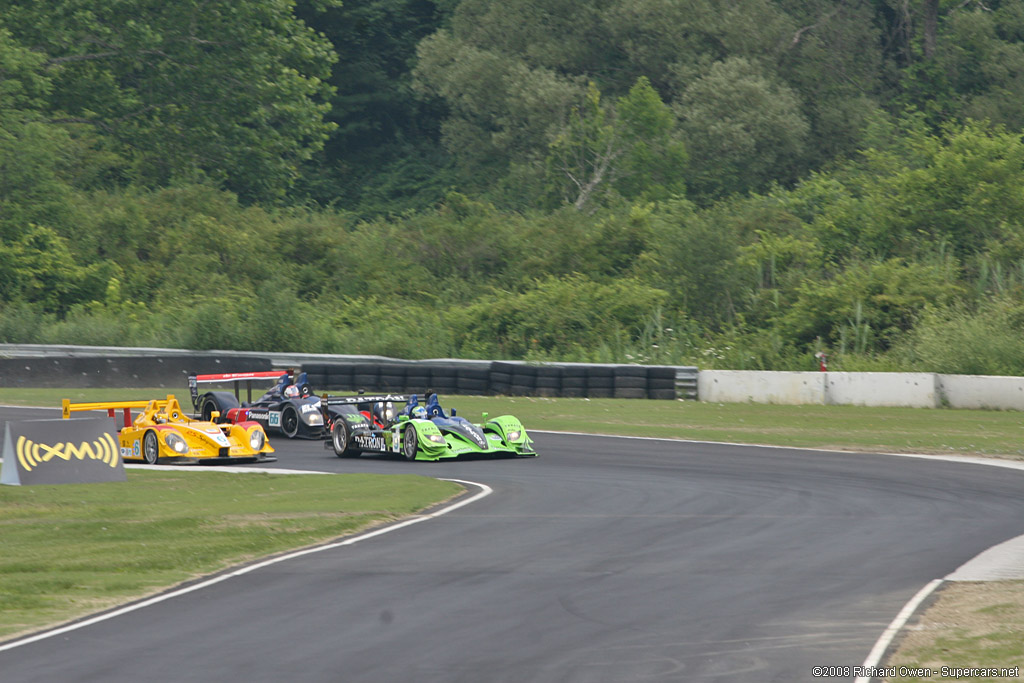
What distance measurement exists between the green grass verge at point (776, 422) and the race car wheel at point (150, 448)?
22.3 ft

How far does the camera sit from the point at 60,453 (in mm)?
16969

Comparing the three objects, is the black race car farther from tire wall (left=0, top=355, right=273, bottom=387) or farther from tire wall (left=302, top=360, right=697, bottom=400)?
tire wall (left=0, top=355, right=273, bottom=387)

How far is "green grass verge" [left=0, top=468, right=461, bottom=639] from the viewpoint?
10.6 metres

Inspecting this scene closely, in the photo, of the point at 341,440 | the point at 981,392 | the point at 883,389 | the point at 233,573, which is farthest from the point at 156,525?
the point at 981,392

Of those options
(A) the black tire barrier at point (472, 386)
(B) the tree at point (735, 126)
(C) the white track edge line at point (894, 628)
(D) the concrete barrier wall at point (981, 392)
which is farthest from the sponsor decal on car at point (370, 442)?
(B) the tree at point (735, 126)

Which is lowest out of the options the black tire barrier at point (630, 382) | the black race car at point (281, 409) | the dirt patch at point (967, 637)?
the dirt patch at point (967, 637)

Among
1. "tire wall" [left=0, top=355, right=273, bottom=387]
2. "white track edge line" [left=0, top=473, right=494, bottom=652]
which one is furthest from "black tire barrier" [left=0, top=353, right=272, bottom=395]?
"white track edge line" [left=0, top=473, right=494, bottom=652]

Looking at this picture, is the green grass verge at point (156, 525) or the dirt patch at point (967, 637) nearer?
the dirt patch at point (967, 637)

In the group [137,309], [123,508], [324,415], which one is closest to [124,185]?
[137,309]

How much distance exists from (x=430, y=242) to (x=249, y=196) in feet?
47.1

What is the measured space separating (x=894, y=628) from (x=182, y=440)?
517 inches

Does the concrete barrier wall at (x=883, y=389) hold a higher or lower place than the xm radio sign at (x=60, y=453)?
higher

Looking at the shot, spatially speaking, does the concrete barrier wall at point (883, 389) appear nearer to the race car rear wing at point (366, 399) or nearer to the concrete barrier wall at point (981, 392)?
the concrete barrier wall at point (981, 392)

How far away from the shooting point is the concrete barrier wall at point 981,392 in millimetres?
24406
